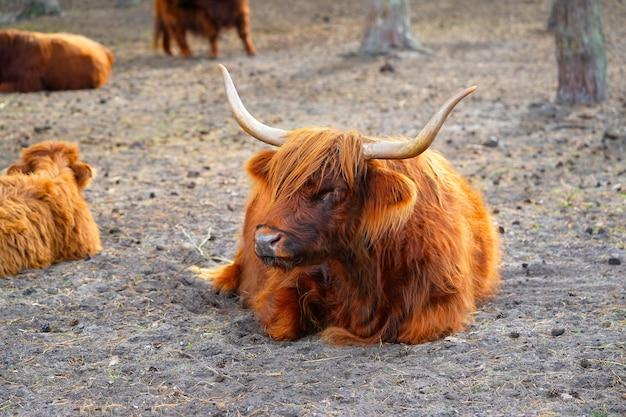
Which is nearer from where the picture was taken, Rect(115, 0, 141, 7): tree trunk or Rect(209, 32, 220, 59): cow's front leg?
Rect(209, 32, 220, 59): cow's front leg

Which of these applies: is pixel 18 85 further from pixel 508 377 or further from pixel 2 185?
pixel 508 377

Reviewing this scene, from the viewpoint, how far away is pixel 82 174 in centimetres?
620

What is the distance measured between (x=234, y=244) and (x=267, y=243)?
2.25 metres

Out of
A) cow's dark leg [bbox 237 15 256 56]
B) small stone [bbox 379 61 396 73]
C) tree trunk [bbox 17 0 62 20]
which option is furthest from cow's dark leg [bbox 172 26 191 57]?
tree trunk [bbox 17 0 62 20]

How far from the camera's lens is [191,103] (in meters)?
11.0

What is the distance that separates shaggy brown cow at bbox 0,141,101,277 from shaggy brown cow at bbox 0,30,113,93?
5.60 m

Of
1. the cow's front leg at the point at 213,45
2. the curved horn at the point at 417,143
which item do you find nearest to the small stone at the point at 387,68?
the cow's front leg at the point at 213,45

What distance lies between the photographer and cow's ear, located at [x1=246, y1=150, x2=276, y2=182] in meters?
4.70

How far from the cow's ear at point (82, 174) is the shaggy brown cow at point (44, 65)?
576 cm

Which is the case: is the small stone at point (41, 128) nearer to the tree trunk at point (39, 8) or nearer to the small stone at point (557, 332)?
the small stone at point (557, 332)

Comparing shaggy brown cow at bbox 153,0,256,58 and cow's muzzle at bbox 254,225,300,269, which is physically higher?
shaggy brown cow at bbox 153,0,256,58

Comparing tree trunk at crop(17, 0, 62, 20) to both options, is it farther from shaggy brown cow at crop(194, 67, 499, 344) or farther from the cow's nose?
the cow's nose

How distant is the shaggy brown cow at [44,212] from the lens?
5559 mm

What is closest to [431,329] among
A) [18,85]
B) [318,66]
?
[18,85]
